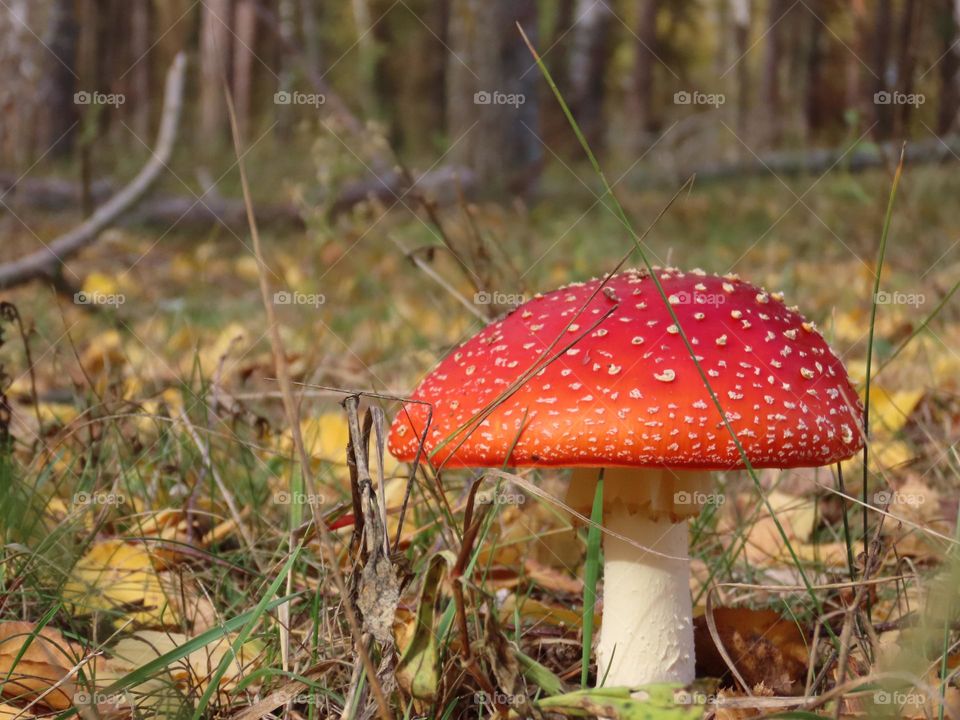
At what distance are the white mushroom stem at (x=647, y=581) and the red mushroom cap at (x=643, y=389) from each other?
0.32 meters

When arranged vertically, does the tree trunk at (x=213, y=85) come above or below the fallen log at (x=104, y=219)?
above

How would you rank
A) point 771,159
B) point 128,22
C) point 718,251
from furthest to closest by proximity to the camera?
point 128,22 < point 771,159 < point 718,251

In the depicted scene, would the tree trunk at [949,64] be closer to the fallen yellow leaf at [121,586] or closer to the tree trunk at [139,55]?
the fallen yellow leaf at [121,586]

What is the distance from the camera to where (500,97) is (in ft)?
27.3

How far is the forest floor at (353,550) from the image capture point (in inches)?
56.6

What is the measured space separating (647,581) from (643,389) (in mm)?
545

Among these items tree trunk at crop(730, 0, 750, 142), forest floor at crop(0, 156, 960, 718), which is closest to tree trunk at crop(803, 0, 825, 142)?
tree trunk at crop(730, 0, 750, 142)

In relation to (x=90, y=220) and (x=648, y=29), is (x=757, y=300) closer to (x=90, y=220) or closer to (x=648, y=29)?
(x=90, y=220)

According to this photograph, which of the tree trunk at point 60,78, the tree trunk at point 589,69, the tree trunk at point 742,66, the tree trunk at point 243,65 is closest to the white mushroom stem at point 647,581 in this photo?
the tree trunk at point 60,78

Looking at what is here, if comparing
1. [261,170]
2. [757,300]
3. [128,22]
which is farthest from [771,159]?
[128,22]

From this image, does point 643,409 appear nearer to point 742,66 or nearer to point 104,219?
point 104,219

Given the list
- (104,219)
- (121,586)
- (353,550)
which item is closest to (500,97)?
(104,219)

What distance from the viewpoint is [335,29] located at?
34656 mm

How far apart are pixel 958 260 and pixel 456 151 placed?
223 inches
